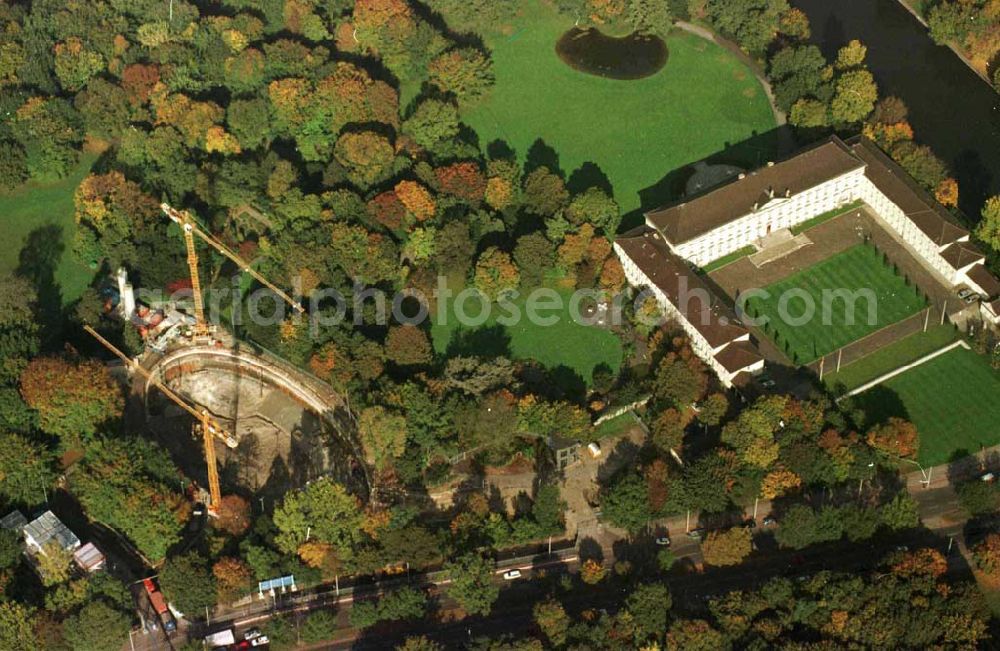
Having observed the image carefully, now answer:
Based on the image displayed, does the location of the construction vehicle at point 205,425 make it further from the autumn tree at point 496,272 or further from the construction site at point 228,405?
the autumn tree at point 496,272

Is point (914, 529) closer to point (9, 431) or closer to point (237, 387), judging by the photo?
point (237, 387)

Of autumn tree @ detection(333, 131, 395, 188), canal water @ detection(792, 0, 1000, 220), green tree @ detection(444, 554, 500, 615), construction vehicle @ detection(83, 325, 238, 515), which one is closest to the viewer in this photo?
green tree @ detection(444, 554, 500, 615)

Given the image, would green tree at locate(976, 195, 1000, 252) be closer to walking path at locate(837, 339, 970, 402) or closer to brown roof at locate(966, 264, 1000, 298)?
brown roof at locate(966, 264, 1000, 298)

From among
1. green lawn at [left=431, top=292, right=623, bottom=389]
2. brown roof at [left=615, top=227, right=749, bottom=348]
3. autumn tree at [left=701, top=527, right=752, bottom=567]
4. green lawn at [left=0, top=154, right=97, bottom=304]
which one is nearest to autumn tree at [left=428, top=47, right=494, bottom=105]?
brown roof at [left=615, top=227, right=749, bottom=348]

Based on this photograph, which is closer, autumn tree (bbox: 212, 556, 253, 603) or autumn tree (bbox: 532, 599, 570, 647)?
autumn tree (bbox: 532, 599, 570, 647)

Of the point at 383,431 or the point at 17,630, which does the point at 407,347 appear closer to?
the point at 383,431

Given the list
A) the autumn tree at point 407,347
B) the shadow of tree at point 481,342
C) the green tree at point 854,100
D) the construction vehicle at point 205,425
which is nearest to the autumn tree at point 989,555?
the shadow of tree at point 481,342

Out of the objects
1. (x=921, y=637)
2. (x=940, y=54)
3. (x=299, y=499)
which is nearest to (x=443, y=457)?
(x=299, y=499)
